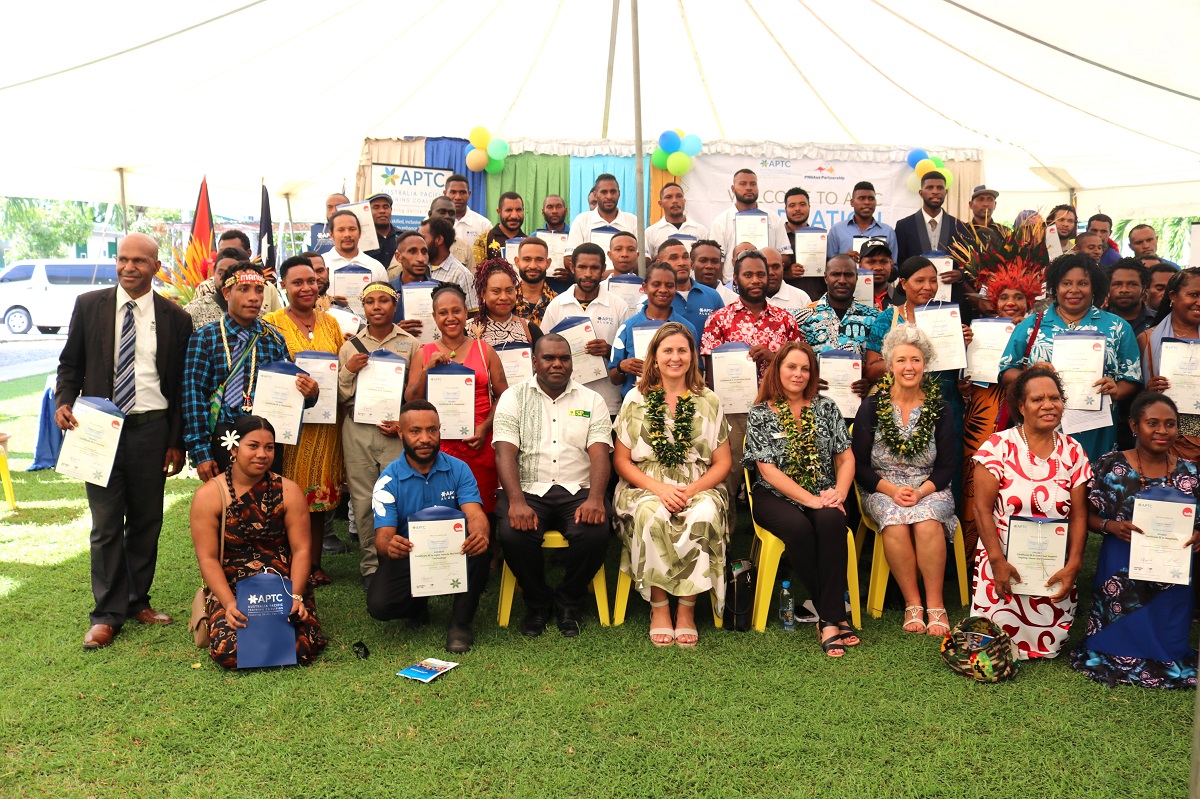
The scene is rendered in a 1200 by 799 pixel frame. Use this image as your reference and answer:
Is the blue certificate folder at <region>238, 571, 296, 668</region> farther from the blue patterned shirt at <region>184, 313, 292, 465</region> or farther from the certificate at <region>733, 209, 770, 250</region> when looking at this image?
the certificate at <region>733, 209, 770, 250</region>

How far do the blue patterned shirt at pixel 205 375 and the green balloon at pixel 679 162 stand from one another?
7946 mm

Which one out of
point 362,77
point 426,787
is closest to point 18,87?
point 362,77

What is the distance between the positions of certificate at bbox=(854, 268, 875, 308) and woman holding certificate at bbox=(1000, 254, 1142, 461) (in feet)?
3.63

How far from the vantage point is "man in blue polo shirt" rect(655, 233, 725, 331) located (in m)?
6.09

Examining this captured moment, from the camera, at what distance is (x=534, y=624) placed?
490 cm

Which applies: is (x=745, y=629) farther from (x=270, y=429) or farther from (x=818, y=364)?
(x=270, y=429)

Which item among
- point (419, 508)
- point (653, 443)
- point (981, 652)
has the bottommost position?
point (981, 652)

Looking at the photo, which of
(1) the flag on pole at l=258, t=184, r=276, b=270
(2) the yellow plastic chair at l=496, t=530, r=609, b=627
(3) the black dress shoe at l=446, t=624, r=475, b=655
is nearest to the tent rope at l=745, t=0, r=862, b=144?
(1) the flag on pole at l=258, t=184, r=276, b=270

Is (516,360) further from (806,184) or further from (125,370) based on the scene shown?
(806,184)

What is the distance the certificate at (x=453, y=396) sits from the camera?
4.98m

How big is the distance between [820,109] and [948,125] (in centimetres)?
142

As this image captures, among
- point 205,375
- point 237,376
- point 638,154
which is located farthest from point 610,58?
point 205,375

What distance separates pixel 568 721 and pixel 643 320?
2.70m

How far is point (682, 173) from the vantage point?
11969mm
